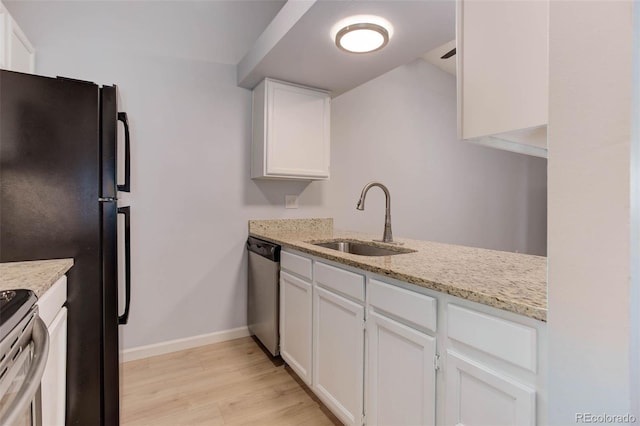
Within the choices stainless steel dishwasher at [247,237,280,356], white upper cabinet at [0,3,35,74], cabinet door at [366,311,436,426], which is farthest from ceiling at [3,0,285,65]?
cabinet door at [366,311,436,426]

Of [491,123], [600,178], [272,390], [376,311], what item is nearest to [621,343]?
[600,178]

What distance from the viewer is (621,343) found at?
0.49 meters

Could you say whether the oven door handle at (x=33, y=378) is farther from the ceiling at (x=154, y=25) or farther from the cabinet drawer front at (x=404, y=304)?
the ceiling at (x=154, y=25)

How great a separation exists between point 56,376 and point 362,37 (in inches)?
79.7

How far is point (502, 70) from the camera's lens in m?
0.75

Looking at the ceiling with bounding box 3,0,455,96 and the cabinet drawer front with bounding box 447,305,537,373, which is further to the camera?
the ceiling with bounding box 3,0,455,96

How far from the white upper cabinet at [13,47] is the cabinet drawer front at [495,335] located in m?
2.26

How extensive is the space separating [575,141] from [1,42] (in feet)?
7.61

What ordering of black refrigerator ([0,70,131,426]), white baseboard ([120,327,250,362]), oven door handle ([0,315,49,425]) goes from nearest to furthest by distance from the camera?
oven door handle ([0,315,49,425]), black refrigerator ([0,70,131,426]), white baseboard ([120,327,250,362])

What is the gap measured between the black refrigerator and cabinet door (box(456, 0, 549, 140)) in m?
1.41

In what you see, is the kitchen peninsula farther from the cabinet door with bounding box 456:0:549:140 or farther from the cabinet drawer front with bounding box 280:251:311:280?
the cabinet door with bounding box 456:0:549:140

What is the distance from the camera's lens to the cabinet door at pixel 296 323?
177cm

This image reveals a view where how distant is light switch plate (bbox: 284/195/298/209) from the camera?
9.11ft

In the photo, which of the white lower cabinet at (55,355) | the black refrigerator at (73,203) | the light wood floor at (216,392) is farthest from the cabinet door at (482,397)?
the black refrigerator at (73,203)
